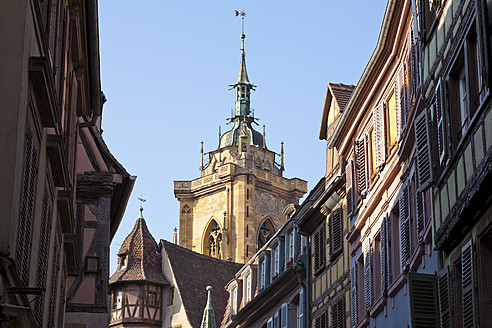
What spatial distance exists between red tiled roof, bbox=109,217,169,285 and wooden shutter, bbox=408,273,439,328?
46905mm

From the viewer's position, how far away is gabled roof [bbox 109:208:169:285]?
61.8 meters

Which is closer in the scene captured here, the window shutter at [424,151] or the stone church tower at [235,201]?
the window shutter at [424,151]

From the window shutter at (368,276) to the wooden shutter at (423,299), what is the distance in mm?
6391

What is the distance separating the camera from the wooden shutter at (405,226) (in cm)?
1855

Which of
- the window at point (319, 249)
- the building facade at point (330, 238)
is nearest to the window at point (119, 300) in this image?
the building facade at point (330, 238)

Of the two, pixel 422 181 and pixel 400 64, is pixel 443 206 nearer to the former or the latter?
pixel 422 181

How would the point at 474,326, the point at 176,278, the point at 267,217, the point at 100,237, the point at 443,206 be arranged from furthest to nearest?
the point at 267,217 < the point at 176,278 < the point at 100,237 < the point at 443,206 < the point at 474,326

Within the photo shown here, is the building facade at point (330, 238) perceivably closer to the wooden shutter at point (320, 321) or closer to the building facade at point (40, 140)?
the wooden shutter at point (320, 321)

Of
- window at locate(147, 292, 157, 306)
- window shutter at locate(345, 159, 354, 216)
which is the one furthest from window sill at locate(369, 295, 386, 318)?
window at locate(147, 292, 157, 306)

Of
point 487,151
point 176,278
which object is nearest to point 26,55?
point 487,151

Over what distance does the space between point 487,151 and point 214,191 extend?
9533 centimetres

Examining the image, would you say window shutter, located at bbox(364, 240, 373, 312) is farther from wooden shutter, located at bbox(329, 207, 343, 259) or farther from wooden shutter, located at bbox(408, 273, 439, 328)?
wooden shutter, located at bbox(408, 273, 439, 328)

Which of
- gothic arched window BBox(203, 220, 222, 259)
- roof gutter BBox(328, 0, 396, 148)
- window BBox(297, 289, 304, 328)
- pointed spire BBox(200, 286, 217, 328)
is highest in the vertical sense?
gothic arched window BBox(203, 220, 222, 259)

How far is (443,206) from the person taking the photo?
569 inches
